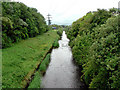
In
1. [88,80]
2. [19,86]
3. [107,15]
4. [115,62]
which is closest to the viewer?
[115,62]

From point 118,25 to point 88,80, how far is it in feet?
20.8

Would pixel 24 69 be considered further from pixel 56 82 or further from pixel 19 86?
pixel 56 82

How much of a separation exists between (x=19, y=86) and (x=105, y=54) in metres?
8.73

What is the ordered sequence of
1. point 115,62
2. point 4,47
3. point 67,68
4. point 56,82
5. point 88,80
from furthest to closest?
point 4,47
point 67,68
point 56,82
point 88,80
point 115,62

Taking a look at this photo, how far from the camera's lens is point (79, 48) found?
543 inches

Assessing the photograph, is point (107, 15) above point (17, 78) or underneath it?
above

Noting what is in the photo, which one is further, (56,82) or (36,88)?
(56,82)

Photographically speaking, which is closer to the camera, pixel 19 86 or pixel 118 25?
pixel 118 25

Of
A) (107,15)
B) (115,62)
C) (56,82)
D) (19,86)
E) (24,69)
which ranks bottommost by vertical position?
(56,82)

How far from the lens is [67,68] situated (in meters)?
15.8

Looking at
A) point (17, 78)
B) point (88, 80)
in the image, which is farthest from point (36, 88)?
point (88, 80)

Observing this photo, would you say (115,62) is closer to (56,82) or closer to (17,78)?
(56,82)

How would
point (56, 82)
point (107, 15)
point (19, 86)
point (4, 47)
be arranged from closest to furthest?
point (19, 86)
point (56, 82)
point (107, 15)
point (4, 47)

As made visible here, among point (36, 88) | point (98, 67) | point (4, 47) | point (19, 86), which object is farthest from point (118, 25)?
point (4, 47)
